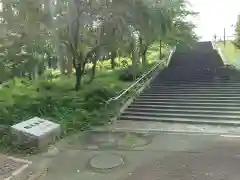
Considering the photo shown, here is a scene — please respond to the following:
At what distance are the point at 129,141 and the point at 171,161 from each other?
6.51ft

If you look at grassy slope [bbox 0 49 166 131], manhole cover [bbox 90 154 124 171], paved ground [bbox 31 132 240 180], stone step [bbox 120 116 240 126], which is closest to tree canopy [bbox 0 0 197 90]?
grassy slope [bbox 0 49 166 131]

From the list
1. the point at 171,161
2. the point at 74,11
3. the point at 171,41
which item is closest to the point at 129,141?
the point at 171,161

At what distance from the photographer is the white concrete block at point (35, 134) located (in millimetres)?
8711

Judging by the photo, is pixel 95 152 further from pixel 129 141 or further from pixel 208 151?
pixel 208 151

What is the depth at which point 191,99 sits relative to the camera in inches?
559

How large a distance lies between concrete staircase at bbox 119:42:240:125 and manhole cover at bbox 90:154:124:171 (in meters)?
4.16

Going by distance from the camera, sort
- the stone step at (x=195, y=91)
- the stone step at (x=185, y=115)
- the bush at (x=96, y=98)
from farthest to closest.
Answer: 1. the stone step at (x=195, y=91)
2. the bush at (x=96, y=98)
3. the stone step at (x=185, y=115)

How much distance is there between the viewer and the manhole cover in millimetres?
7586

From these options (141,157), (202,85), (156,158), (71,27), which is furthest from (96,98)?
(156,158)

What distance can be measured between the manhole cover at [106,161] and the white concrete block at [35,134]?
1684 millimetres

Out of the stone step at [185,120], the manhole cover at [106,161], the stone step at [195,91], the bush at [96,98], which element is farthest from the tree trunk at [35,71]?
the manhole cover at [106,161]

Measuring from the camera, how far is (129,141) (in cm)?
948

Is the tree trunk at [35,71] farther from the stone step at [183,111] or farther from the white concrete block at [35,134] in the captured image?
the white concrete block at [35,134]

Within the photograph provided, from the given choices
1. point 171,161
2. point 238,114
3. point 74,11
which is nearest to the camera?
point 171,161
